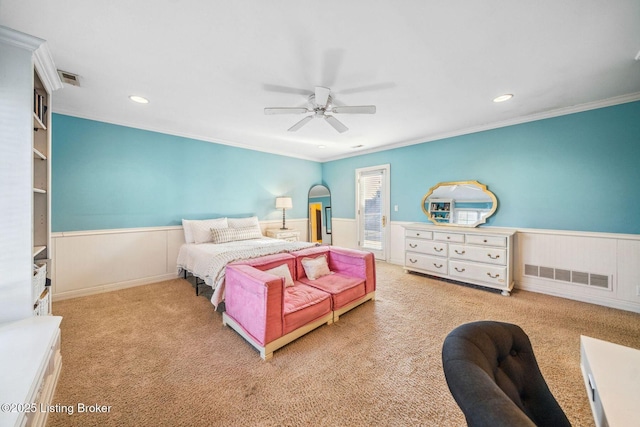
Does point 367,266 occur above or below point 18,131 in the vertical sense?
below

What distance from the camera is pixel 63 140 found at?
10.4 feet

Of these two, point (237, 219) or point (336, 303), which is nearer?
point (336, 303)

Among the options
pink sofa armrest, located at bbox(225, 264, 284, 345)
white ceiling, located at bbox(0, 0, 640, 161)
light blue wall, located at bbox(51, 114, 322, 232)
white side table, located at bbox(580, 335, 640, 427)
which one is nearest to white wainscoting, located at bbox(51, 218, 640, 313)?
light blue wall, located at bbox(51, 114, 322, 232)

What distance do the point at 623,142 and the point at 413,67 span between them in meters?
2.88

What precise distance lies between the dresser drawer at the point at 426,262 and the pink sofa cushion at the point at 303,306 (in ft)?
7.48

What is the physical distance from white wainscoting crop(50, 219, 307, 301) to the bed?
27 centimetres

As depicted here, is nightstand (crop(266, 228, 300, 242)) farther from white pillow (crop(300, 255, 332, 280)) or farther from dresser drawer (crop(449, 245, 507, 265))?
dresser drawer (crop(449, 245, 507, 265))

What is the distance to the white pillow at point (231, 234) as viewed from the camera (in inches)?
156

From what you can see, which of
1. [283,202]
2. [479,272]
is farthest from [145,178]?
[479,272]

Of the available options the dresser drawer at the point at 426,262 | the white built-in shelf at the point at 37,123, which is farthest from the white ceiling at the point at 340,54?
the dresser drawer at the point at 426,262

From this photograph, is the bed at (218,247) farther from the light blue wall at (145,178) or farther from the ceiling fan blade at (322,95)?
the ceiling fan blade at (322,95)

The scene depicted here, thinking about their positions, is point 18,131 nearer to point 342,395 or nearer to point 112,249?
point 112,249

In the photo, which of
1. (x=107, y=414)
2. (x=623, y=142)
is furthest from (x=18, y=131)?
Answer: (x=623, y=142)

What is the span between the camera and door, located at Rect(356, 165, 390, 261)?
204 inches
